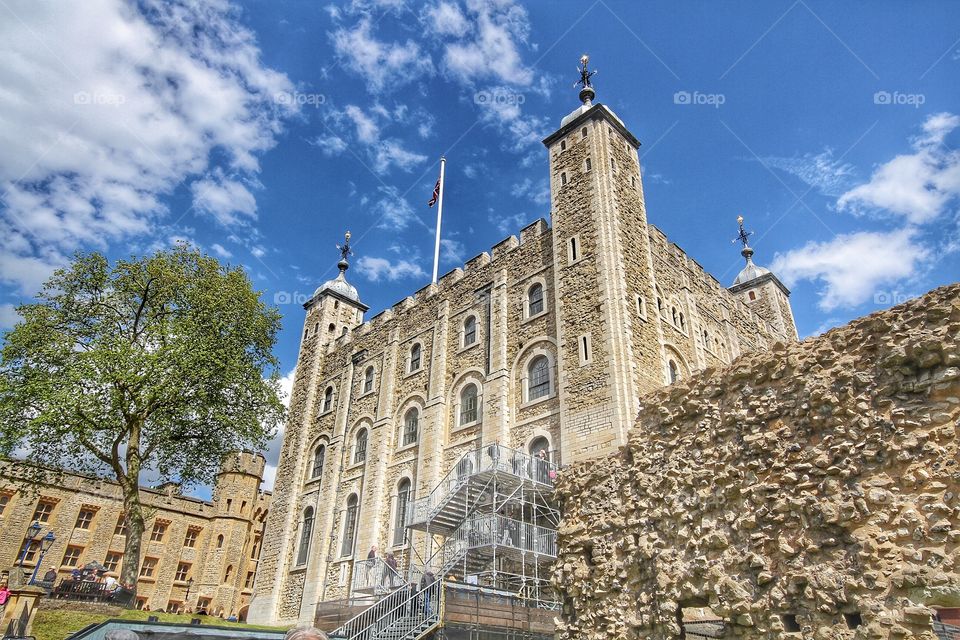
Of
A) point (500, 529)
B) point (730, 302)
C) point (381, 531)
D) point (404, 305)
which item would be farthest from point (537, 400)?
point (730, 302)

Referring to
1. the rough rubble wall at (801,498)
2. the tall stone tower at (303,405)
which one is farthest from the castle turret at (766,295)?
the rough rubble wall at (801,498)

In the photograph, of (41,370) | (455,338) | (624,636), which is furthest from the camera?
(455,338)

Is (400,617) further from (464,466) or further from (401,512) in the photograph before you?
(401,512)

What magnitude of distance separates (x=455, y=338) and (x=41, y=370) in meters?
14.2

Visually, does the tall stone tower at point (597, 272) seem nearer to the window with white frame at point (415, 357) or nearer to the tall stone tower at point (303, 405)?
the window with white frame at point (415, 357)

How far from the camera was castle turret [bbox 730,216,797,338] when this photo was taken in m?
31.3

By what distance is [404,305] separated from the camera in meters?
28.7

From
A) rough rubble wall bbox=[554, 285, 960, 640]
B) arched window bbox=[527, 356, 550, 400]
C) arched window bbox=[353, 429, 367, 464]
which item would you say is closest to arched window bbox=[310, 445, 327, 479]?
arched window bbox=[353, 429, 367, 464]

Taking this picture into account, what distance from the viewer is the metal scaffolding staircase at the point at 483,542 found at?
535 inches

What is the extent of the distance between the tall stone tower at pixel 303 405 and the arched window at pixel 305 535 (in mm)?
700

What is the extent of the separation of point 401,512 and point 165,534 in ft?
65.6

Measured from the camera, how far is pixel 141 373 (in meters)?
18.4

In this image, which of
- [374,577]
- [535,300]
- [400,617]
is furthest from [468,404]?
[400,617]

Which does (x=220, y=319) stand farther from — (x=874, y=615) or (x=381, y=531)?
(x=874, y=615)
